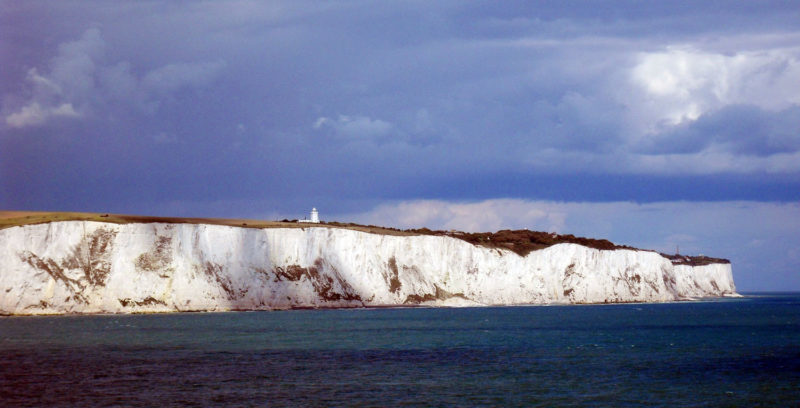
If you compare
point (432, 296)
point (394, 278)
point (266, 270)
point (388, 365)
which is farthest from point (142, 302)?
point (388, 365)

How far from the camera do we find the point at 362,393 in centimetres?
3131

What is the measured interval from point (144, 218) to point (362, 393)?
6117 centimetres

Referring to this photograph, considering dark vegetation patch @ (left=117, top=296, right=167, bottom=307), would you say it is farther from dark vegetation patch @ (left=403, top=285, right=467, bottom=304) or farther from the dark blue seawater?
dark vegetation patch @ (left=403, top=285, right=467, bottom=304)

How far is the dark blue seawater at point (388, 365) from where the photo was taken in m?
30.6

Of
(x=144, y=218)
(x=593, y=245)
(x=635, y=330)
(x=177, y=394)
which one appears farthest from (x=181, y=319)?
(x=593, y=245)

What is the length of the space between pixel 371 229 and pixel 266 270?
2014 centimetres

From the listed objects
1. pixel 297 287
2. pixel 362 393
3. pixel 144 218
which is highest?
pixel 144 218

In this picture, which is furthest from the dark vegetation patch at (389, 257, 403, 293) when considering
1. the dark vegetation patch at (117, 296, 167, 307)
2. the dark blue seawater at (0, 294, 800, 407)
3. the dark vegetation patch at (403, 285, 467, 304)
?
the dark blue seawater at (0, 294, 800, 407)

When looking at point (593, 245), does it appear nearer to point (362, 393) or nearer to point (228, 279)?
point (228, 279)

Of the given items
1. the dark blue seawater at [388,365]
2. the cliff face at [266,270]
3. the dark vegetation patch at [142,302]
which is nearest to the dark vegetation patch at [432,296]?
the cliff face at [266,270]

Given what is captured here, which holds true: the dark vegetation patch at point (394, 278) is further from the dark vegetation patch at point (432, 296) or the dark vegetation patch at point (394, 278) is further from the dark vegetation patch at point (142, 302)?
the dark vegetation patch at point (142, 302)

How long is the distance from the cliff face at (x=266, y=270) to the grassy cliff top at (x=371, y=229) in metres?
2.32

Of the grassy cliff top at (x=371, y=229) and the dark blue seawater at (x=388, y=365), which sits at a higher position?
the grassy cliff top at (x=371, y=229)

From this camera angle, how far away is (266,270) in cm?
8825
